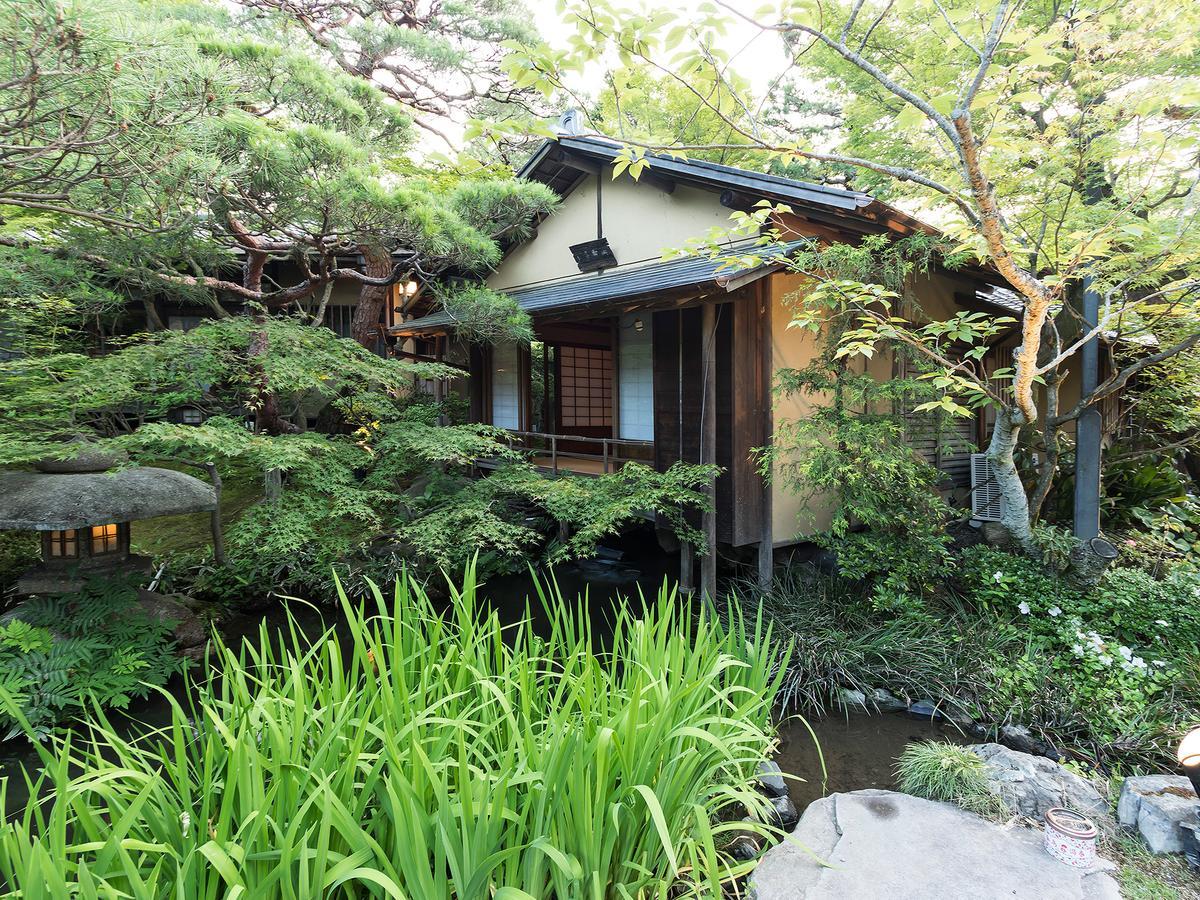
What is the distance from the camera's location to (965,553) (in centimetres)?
582

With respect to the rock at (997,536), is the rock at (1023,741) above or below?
below

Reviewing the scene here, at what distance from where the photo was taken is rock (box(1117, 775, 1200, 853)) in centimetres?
303

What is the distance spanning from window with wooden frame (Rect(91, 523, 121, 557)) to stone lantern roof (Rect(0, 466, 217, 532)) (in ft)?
1.53

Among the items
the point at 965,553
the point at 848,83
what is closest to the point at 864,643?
the point at 965,553

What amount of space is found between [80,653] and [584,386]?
7069 millimetres

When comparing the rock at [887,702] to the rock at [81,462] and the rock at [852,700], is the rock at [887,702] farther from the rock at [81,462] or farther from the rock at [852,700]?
the rock at [81,462]

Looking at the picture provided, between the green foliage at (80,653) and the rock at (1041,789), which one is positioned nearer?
the rock at (1041,789)

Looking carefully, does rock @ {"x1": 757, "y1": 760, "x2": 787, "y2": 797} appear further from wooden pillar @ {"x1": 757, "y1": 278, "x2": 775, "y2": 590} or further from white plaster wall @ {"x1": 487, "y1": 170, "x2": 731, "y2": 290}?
white plaster wall @ {"x1": 487, "y1": 170, "x2": 731, "y2": 290}

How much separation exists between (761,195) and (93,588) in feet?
23.9

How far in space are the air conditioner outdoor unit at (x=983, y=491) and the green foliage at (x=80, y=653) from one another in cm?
818

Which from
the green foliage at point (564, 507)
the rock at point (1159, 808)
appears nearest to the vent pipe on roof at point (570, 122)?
the green foliage at point (564, 507)

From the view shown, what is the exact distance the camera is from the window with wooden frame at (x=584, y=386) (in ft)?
32.5

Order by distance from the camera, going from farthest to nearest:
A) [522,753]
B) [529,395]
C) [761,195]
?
[529,395], [761,195], [522,753]

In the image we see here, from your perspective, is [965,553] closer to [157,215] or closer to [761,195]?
[761,195]
